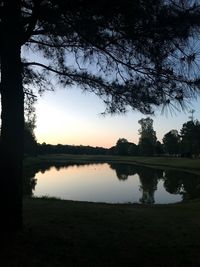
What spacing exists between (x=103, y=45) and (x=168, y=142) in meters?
108

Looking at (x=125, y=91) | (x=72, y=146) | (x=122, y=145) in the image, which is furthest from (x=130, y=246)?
(x=72, y=146)

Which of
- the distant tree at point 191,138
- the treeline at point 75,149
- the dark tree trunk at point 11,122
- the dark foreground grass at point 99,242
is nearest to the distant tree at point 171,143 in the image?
the distant tree at point 191,138

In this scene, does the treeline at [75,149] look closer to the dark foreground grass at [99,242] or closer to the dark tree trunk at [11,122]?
the dark foreground grass at [99,242]

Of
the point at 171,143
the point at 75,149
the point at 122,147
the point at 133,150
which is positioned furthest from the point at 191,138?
the point at 75,149

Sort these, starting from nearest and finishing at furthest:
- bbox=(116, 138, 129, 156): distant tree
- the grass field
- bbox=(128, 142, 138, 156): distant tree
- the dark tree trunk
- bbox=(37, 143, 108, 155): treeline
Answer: the grass field
the dark tree trunk
bbox=(128, 142, 138, 156): distant tree
bbox=(116, 138, 129, 156): distant tree
bbox=(37, 143, 108, 155): treeline

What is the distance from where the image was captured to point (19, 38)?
7758 mm

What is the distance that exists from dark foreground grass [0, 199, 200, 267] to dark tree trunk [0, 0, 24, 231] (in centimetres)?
48

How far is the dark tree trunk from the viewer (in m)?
7.44

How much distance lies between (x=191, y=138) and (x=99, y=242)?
84.7 m

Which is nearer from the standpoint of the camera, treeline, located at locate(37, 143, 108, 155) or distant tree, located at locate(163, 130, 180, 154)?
distant tree, located at locate(163, 130, 180, 154)

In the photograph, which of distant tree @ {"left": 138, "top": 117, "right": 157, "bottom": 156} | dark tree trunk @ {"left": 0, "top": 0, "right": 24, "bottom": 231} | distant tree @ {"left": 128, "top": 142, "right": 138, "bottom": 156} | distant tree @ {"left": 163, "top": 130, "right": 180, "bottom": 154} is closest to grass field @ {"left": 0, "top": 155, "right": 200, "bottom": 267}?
dark tree trunk @ {"left": 0, "top": 0, "right": 24, "bottom": 231}

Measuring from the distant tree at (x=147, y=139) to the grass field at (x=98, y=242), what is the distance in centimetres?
9756

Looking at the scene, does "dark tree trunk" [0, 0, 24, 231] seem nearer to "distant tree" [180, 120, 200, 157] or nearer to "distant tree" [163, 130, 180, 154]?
"distant tree" [180, 120, 200, 157]

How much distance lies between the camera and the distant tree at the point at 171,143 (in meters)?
112
